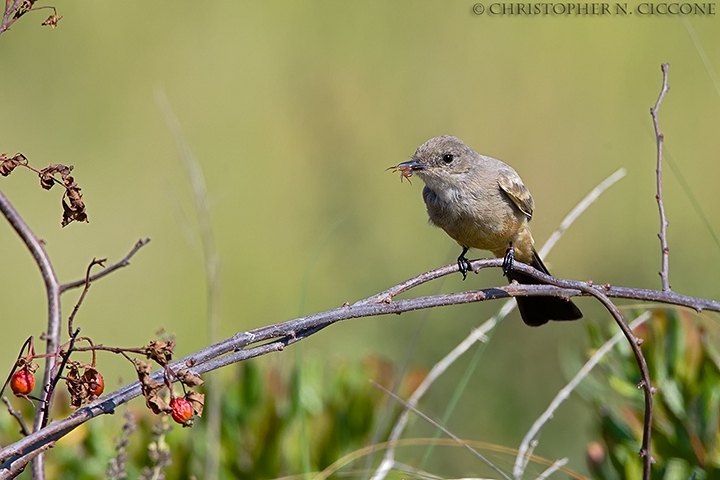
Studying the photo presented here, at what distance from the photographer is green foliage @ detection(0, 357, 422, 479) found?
3918 millimetres

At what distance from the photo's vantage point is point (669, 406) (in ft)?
12.1

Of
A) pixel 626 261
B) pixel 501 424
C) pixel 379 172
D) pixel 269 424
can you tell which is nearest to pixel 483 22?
pixel 379 172

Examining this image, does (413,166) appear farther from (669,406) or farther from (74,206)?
(74,206)

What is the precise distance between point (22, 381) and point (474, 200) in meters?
2.76

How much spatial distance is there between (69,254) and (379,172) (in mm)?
2554

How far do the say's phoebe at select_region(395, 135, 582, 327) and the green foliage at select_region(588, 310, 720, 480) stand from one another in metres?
0.52

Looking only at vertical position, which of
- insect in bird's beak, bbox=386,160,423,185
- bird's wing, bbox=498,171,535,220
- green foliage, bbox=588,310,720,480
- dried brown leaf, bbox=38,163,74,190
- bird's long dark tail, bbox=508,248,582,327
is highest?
insect in bird's beak, bbox=386,160,423,185

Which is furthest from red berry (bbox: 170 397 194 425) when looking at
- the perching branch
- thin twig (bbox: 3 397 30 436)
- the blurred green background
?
the blurred green background

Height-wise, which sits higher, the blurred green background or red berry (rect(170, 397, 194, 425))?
the blurred green background

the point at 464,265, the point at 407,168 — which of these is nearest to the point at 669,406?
the point at 464,265

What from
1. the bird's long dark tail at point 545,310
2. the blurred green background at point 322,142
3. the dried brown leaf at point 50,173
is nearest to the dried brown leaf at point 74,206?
the dried brown leaf at point 50,173

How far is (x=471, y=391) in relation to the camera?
19.6 feet

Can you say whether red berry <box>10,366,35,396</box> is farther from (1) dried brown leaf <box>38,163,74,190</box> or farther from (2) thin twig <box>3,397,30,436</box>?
(1) dried brown leaf <box>38,163,74,190</box>

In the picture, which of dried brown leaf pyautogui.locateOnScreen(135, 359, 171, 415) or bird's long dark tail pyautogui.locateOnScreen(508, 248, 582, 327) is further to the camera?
bird's long dark tail pyautogui.locateOnScreen(508, 248, 582, 327)
